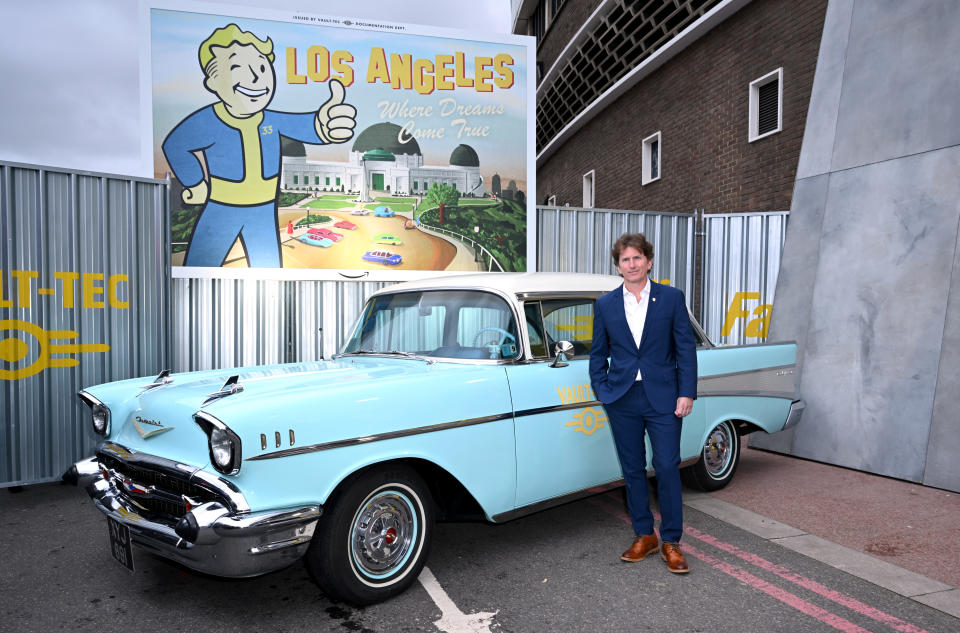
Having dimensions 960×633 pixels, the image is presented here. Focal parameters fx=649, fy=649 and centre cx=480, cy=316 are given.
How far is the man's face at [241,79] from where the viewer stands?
25.0ft

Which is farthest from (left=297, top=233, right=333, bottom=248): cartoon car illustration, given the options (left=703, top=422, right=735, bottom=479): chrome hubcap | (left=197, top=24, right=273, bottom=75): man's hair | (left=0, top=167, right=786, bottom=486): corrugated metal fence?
(left=703, top=422, right=735, bottom=479): chrome hubcap

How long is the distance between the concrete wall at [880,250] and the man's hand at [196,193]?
6.51m

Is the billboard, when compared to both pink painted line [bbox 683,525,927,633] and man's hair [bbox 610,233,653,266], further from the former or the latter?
pink painted line [bbox 683,525,927,633]

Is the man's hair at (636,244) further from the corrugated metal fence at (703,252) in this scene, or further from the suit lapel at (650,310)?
the corrugated metal fence at (703,252)

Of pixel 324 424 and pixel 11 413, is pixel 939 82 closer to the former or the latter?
pixel 324 424

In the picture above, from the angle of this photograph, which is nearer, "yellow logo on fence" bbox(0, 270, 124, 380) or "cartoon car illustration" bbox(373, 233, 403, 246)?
"yellow logo on fence" bbox(0, 270, 124, 380)

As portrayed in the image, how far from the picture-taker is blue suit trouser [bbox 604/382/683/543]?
353 centimetres

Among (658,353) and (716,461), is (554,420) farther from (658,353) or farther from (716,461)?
(716,461)

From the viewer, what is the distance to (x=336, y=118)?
8.06 meters

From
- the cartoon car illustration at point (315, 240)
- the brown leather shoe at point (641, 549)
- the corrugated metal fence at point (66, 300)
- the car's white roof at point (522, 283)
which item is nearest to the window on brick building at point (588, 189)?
the cartoon car illustration at point (315, 240)

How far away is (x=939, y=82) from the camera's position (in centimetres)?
546

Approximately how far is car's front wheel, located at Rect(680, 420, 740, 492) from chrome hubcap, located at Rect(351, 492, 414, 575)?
8.16 feet

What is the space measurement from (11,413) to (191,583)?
112 inches

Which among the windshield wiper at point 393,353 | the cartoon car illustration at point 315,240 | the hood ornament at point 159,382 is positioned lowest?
the hood ornament at point 159,382
